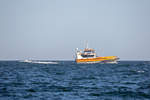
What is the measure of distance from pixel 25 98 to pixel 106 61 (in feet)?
301

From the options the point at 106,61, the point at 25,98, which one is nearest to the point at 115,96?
the point at 25,98

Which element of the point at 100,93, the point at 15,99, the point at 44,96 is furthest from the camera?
A: the point at 100,93

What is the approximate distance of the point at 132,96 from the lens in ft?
68.4

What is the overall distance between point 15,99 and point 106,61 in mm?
92263

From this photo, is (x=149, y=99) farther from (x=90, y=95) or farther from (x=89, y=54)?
(x=89, y=54)

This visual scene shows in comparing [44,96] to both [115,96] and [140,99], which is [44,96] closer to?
[115,96]

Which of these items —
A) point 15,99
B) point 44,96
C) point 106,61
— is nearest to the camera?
point 15,99

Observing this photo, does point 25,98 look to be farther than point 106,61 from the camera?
No

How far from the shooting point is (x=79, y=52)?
114875mm

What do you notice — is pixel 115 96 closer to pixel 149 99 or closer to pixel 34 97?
pixel 149 99

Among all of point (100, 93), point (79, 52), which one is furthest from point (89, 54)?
point (100, 93)

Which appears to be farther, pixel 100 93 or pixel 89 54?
pixel 89 54

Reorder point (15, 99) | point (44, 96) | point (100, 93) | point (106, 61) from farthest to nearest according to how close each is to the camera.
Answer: point (106, 61), point (100, 93), point (44, 96), point (15, 99)

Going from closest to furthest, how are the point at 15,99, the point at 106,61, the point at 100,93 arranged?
the point at 15,99
the point at 100,93
the point at 106,61
